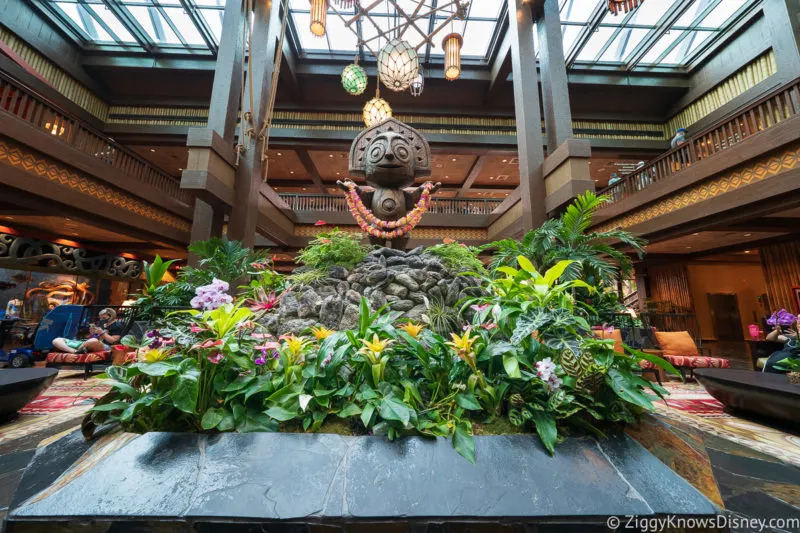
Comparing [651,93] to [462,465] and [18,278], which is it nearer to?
[462,465]

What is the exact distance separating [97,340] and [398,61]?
5840 millimetres

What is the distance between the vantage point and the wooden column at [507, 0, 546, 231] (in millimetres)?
4957

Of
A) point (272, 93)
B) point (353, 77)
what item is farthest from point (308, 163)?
point (272, 93)

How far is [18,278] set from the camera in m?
7.56

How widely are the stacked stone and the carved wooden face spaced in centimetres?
128

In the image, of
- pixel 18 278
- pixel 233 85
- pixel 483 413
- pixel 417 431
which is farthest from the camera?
pixel 18 278

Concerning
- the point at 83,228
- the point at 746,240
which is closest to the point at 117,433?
the point at 83,228

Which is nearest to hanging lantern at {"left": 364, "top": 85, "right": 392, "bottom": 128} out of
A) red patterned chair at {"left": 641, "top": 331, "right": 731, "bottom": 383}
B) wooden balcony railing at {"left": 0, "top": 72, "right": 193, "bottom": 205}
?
wooden balcony railing at {"left": 0, "top": 72, "right": 193, "bottom": 205}

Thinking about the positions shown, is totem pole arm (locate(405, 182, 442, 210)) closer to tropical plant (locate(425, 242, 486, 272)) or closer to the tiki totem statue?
the tiki totem statue

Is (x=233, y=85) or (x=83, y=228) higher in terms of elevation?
(x=233, y=85)

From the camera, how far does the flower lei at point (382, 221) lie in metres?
3.75

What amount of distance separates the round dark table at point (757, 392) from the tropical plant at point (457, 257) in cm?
226

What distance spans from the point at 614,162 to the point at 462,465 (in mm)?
13695

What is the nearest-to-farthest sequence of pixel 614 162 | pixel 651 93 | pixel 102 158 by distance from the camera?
pixel 102 158
pixel 651 93
pixel 614 162
